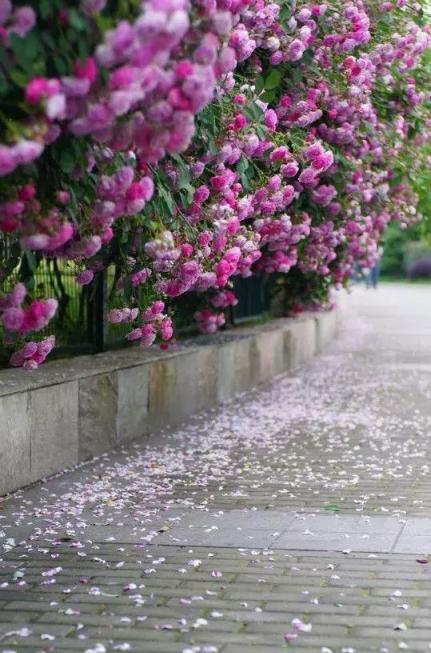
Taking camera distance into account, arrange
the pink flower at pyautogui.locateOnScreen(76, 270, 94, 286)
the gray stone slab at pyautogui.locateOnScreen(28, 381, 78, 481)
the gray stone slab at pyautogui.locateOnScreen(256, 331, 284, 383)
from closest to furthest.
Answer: the pink flower at pyautogui.locateOnScreen(76, 270, 94, 286)
the gray stone slab at pyautogui.locateOnScreen(28, 381, 78, 481)
the gray stone slab at pyautogui.locateOnScreen(256, 331, 284, 383)

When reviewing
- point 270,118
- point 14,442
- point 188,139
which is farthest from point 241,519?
point 188,139

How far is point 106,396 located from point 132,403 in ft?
1.83

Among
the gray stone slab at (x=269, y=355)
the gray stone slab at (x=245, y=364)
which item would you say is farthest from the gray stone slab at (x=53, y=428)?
the gray stone slab at (x=269, y=355)

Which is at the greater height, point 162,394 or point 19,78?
point 19,78

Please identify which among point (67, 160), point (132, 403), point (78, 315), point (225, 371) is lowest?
point (225, 371)

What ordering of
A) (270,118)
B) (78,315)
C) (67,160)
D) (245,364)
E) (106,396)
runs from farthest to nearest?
(245,364)
(78,315)
(106,396)
(270,118)
(67,160)

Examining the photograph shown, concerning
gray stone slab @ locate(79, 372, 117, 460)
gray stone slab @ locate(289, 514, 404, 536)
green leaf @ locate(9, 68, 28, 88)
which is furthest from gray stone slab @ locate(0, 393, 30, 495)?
green leaf @ locate(9, 68, 28, 88)

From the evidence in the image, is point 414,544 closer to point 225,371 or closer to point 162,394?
point 162,394

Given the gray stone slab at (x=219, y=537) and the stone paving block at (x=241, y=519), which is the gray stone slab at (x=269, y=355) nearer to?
the stone paving block at (x=241, y=519)

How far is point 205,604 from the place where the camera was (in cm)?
543

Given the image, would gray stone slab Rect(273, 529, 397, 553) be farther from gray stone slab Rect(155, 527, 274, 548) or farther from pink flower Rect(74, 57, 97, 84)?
pink flower Rect(74, 57, 97, 84)

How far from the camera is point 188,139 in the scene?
450 centimetres

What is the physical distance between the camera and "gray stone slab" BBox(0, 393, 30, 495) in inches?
306

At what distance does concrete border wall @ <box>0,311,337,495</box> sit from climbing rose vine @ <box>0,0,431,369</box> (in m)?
0.65
